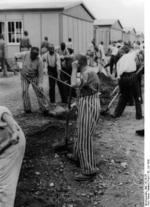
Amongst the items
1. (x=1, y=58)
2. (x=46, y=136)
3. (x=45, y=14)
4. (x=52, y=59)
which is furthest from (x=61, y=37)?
(x=46, y=136)

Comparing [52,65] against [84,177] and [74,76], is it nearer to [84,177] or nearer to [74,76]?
[74,76]

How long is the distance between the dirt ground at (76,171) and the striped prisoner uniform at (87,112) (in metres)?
0.37

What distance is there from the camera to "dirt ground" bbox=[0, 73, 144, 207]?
15.7 feet

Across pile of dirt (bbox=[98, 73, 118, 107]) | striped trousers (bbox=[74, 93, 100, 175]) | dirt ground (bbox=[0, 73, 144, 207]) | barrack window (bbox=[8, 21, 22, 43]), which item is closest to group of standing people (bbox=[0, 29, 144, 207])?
striped trousers (bbox=[74, 93, 100, 175])

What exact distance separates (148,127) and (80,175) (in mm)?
2044

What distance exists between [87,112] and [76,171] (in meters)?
0.95

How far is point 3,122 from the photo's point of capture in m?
3.59

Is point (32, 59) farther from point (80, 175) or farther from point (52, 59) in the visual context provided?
point (80, 175)

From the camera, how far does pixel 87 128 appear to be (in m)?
5.14

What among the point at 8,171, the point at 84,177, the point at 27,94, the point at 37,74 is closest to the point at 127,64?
the point at 37,74

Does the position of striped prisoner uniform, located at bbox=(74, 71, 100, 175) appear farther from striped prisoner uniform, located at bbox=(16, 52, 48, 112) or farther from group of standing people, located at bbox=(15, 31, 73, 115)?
striped prisoner uniform, located at bbox=(16, 52, 48, 112)

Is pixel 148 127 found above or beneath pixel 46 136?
above

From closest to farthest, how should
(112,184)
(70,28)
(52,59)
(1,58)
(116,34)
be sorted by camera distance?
(112,184), (52,59), (1,58), (70,28), (116,34)

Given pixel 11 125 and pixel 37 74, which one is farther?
pixel 37 74
